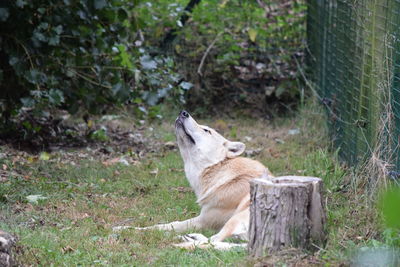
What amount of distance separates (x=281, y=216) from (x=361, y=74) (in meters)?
2.83

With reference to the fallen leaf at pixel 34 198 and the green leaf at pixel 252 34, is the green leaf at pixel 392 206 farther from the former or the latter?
the green leaf at pixel 252 34

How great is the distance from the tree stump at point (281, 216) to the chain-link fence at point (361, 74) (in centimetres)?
96

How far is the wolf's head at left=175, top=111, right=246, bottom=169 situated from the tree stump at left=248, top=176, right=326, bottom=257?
1919mm

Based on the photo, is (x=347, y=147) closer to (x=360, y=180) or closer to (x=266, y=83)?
(x=360, y=180)

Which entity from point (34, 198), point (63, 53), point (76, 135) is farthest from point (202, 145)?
point (76, 135)

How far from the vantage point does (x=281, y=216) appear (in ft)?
12.5

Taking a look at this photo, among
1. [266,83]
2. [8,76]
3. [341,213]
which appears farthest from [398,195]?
[266,83]

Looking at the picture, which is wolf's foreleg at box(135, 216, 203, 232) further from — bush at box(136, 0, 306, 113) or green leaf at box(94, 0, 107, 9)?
bush at box(136, 0, 306, 113)

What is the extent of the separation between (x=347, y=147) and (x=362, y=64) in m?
1.22

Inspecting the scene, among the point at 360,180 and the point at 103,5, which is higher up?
the point at 103,5

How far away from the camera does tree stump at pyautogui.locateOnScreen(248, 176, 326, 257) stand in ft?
12.5

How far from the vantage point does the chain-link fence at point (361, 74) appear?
16.1 feet

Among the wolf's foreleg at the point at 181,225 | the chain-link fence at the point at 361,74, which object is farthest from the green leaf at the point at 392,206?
the wolf's foreleg at the point at 181,225

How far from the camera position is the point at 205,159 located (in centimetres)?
584
